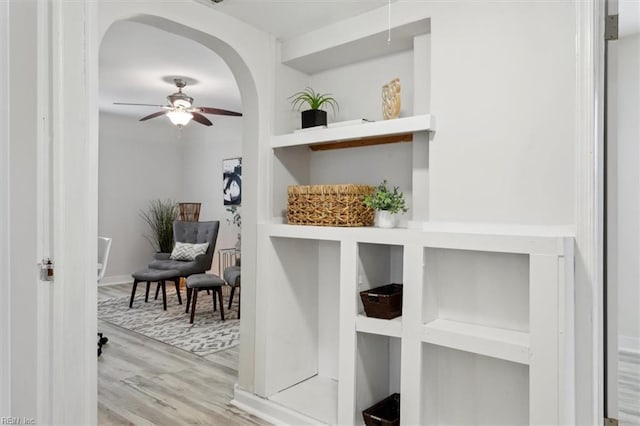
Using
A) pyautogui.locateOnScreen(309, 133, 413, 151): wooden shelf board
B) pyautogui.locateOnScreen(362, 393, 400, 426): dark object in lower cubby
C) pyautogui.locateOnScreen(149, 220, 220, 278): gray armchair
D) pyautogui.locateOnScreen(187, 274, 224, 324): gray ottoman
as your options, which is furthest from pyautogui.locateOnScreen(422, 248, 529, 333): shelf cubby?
pyautogui.locateOnScreen(149, 220, 220, 278): gray armchair

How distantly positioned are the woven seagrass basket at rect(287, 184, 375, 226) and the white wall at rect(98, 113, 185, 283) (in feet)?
15.8

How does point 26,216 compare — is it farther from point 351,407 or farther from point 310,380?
point 310,380

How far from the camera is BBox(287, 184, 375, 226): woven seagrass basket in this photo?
2.32 meters

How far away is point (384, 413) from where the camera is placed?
89.6 inches

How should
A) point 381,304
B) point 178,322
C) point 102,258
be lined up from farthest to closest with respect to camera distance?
point 178,322
point 102,258
point 381,304

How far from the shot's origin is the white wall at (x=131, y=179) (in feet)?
21.1

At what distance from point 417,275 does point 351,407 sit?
755 millimetres

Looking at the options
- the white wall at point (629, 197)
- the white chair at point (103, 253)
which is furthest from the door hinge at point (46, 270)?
the white wall at point (629, 197)

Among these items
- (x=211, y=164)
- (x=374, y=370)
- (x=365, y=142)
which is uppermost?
(x=211, y=164)

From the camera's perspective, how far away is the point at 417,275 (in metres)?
1.99

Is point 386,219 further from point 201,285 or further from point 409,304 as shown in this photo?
point 201,285

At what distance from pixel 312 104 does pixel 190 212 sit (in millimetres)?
4771

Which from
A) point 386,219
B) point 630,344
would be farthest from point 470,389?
point 630,344

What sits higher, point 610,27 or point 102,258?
point 610,27
